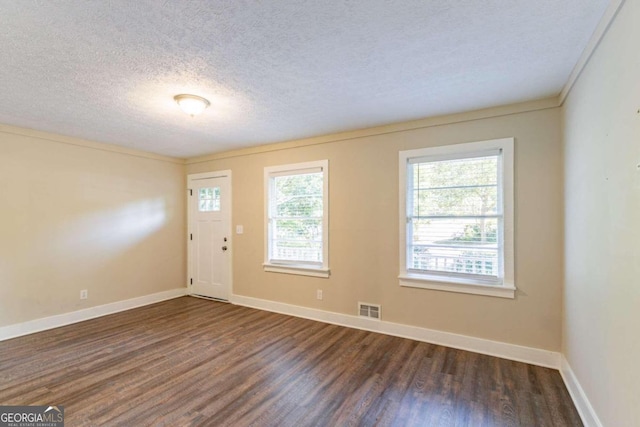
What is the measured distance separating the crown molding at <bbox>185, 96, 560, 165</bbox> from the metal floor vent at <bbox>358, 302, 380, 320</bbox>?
2120 millimetres

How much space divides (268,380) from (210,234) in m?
3.20

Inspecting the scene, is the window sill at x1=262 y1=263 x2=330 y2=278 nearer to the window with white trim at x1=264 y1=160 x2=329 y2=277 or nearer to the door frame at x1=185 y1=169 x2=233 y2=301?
the window with white trim at x1=264 y1=160 x2=329 y2=277

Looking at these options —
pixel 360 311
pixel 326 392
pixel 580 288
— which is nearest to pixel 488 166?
pixel 580 288

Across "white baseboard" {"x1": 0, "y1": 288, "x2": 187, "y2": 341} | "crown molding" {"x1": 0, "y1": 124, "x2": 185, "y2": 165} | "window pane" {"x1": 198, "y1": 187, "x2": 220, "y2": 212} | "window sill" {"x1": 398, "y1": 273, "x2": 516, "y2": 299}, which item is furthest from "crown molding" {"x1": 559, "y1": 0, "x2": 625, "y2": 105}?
"white baseboard" {"x1": 0, "y1": 288, "x2": 187, "y2": 341}

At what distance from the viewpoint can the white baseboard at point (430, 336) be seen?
2721 mm

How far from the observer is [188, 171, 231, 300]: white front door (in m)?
4.88

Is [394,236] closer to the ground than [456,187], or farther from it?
closer to the ground

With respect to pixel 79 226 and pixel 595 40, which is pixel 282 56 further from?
pixel 79 226

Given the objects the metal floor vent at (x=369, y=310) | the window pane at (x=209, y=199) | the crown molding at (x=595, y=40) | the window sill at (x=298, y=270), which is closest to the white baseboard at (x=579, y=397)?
the metal floor vent at (x=369, y=310)

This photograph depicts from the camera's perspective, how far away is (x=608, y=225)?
1.66 m

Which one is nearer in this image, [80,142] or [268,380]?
[268,380]

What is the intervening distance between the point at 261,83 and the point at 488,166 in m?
2.38

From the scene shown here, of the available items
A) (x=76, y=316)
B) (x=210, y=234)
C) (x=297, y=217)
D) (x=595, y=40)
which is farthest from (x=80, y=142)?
(x=595, y=40)

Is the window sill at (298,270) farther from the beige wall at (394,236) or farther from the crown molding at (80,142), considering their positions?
the crown molding at (80,142)
